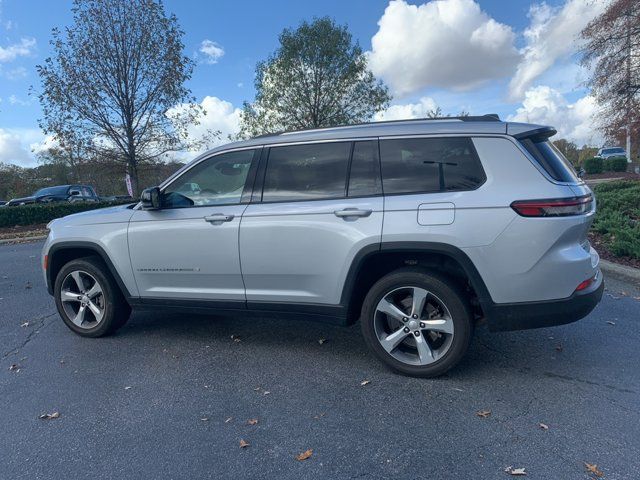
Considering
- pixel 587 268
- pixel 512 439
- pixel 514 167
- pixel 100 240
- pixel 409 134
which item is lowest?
pixel 512 439

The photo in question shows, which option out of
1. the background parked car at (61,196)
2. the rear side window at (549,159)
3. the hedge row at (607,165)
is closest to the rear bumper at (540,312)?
the rear side window at (549,159)

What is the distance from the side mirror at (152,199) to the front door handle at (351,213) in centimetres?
166

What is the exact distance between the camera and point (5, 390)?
11.9 ft

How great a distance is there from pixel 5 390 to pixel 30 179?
4491cm

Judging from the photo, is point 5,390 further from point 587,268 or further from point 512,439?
point 587,268

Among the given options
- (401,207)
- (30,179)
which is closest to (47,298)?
(401,207)

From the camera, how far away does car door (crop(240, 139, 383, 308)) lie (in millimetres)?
3537

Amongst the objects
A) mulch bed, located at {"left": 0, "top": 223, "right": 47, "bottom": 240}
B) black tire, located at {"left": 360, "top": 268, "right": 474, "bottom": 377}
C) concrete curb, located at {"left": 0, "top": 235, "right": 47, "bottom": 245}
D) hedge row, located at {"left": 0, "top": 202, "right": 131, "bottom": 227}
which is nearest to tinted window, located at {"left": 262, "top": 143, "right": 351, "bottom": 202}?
black tire, located at {"left": 360, "top": 268, "right": 474, "bottom": 377}

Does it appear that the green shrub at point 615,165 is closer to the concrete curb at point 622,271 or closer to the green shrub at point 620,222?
the green shrub at point 620,222

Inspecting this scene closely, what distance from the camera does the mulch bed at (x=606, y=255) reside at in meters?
6.82

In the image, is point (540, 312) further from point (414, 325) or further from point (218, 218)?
point (218, 218)

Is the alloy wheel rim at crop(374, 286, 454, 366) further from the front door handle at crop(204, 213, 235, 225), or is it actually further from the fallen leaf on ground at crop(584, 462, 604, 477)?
the front door handle at crop(204, 213, 235, 225)

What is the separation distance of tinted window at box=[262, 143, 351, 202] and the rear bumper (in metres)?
1.43

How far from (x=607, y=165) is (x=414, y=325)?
37462 mm
